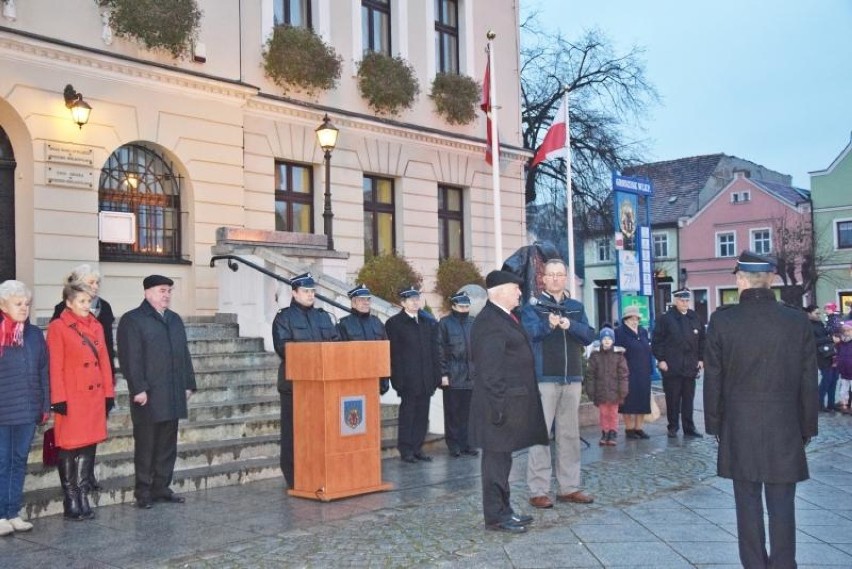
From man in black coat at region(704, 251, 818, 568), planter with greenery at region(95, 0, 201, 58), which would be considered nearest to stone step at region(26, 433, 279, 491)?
man in black coat at region(704, 251, 818, 568)

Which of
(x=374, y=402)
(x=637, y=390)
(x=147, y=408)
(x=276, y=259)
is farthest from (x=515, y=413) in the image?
(x=276, y=259)

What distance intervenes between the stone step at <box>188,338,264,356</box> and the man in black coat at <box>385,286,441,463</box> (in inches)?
103

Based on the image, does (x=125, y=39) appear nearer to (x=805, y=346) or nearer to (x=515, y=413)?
(x=515, y=413)

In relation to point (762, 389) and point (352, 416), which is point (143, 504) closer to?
point (352, 416)

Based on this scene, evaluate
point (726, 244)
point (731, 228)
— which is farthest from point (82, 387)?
point (726, 244)

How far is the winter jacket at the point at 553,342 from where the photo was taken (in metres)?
7.89

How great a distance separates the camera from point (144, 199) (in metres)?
14.4

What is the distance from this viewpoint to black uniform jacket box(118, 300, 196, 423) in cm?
792

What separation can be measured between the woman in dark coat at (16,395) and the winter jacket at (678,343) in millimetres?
8135

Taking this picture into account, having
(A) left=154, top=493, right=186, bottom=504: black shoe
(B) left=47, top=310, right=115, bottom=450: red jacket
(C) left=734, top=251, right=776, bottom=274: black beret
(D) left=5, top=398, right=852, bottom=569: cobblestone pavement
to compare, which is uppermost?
(C) left=734, top=251, right=776, bottom=274: black beret

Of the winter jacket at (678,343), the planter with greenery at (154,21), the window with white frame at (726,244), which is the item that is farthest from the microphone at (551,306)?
the window with white frame at (726,244)

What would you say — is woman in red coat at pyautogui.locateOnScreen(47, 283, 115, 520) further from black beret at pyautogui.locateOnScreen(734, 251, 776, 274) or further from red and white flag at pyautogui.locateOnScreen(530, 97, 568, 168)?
red and white flag at pyautogui.locateOnScreen(530, 97, 568, 168)

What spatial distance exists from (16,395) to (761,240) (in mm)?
50296

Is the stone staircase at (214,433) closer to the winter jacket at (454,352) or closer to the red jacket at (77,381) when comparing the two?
the red jacket at (77,381)
